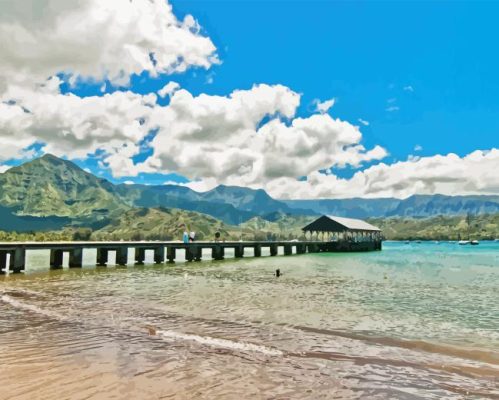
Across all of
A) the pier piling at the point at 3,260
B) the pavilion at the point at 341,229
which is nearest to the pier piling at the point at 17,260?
the pier piling at the point at 3,260

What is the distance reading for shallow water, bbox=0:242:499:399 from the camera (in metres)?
9.33

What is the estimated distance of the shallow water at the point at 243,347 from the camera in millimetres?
9328

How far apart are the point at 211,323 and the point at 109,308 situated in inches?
232

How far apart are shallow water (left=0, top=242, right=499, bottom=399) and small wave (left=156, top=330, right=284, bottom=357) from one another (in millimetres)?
59

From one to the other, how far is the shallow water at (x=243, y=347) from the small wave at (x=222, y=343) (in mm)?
59

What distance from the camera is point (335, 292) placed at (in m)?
28.6

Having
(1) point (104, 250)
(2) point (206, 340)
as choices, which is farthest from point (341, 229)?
(2) point (206, 340)

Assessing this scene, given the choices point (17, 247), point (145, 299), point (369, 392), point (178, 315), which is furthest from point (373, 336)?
point (17, 247)

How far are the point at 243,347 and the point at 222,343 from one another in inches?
30.3

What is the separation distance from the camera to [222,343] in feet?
43.9

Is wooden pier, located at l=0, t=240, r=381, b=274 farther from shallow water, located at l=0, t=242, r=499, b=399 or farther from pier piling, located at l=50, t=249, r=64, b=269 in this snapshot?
shallow water, located at l=0, t=242, r=499, b=399

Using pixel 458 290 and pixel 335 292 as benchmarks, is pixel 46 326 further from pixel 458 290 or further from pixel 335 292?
pixel 458 290

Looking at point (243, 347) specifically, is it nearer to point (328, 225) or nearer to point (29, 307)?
point (29, 307)

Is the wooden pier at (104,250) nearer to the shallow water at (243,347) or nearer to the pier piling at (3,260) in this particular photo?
the pier piling at (3,260)
